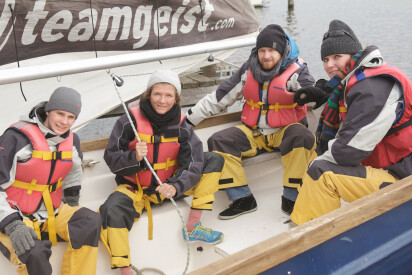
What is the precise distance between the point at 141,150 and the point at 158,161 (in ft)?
0.63

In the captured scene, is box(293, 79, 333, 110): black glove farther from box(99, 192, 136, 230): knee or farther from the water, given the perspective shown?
the water

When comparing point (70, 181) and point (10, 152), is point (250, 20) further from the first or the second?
point (10, 152)

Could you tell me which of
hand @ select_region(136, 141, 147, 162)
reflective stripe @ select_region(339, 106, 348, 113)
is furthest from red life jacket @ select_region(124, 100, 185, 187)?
reflective stripe @ select_region(339, 106, 348, 113)

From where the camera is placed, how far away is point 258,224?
2.64 meters

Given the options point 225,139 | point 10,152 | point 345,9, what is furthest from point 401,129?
point 345,9

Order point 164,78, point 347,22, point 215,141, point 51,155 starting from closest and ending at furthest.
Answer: point 51,155 → point 164,78 → point 215,141 → point 347,22

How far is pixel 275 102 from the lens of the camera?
2818 millimetres

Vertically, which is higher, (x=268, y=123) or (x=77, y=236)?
(x=268, y=123)

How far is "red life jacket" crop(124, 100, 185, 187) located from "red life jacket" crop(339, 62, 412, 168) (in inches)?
33.2

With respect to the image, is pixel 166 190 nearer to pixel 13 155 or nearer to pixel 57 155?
pixel 57 155

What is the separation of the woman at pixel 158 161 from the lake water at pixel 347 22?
348 centimetres

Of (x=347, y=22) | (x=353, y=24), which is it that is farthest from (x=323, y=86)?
(x=347, y=22)

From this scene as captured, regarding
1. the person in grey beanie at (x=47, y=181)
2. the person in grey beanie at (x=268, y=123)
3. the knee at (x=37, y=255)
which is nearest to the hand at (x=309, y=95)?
the person in grey beanie at (x=268, y=123)

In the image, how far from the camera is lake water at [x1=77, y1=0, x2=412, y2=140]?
10.3 m
